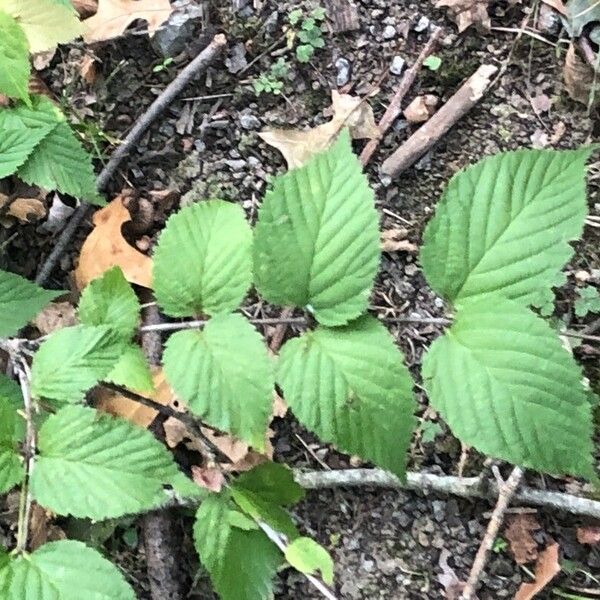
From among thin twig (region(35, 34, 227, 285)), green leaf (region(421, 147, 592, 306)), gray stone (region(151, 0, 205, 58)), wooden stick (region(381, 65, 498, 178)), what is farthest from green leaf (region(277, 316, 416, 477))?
gray stone (region(151, 0, 205, 58))

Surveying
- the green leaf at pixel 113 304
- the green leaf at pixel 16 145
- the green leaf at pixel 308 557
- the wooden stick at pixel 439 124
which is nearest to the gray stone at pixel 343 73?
the wooden stick at pixel 439 124

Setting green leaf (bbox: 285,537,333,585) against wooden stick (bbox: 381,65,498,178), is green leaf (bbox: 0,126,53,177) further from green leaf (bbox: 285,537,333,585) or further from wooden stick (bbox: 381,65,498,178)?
green leaf (bbox: 285,537,333,585)

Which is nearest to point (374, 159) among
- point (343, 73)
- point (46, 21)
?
point (343, 73)

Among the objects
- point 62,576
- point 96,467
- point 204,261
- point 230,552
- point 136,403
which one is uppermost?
point 204,261

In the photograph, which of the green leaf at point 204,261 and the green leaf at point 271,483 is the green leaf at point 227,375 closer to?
the green leaf at point 204,261

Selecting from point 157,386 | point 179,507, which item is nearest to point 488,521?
point 179,507

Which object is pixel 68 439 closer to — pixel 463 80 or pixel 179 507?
pixel 179 507

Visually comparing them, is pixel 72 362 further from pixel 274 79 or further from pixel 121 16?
pixel 121 16
